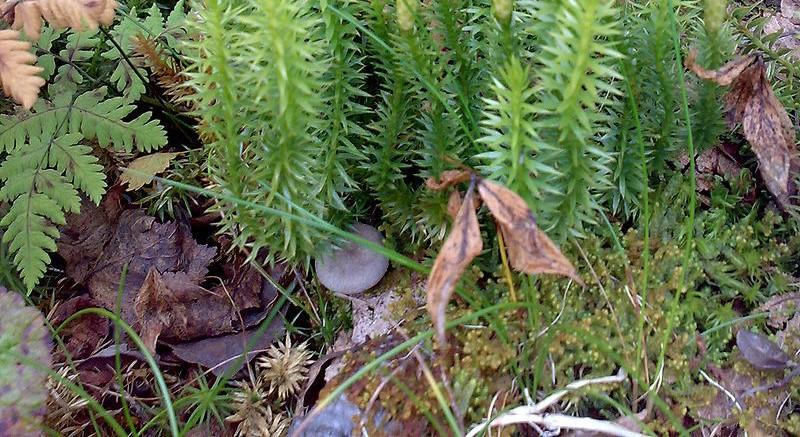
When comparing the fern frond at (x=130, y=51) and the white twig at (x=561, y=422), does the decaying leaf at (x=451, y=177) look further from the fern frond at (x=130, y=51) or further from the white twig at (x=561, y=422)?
the fern frond at (x=130, y=51)

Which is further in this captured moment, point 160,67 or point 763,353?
point 160,67

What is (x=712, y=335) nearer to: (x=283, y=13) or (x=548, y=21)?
(x=548, y=21)

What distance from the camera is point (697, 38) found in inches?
67.2

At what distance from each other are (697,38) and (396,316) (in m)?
1.06

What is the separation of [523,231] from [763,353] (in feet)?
2.26

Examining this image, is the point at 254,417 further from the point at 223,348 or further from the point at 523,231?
the point at 523,231

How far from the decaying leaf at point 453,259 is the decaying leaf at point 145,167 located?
3.56 feet

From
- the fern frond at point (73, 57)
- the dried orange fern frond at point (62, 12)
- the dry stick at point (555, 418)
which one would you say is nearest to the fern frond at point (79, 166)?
the fern frond at point (73, 57)

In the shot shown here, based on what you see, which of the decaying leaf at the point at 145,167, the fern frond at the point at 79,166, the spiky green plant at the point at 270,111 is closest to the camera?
the spiky green plant at the point at 270,111

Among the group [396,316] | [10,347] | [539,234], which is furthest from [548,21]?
[10,347]

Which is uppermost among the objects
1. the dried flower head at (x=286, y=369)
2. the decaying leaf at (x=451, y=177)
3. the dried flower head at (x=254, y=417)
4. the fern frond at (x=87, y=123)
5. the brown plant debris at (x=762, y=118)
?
the brown plant debris at (x=762, y=118)

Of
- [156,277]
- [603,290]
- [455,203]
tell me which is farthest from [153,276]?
[603,290]

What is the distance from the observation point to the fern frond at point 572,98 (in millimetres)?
1273

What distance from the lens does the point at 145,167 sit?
6.73 ft
